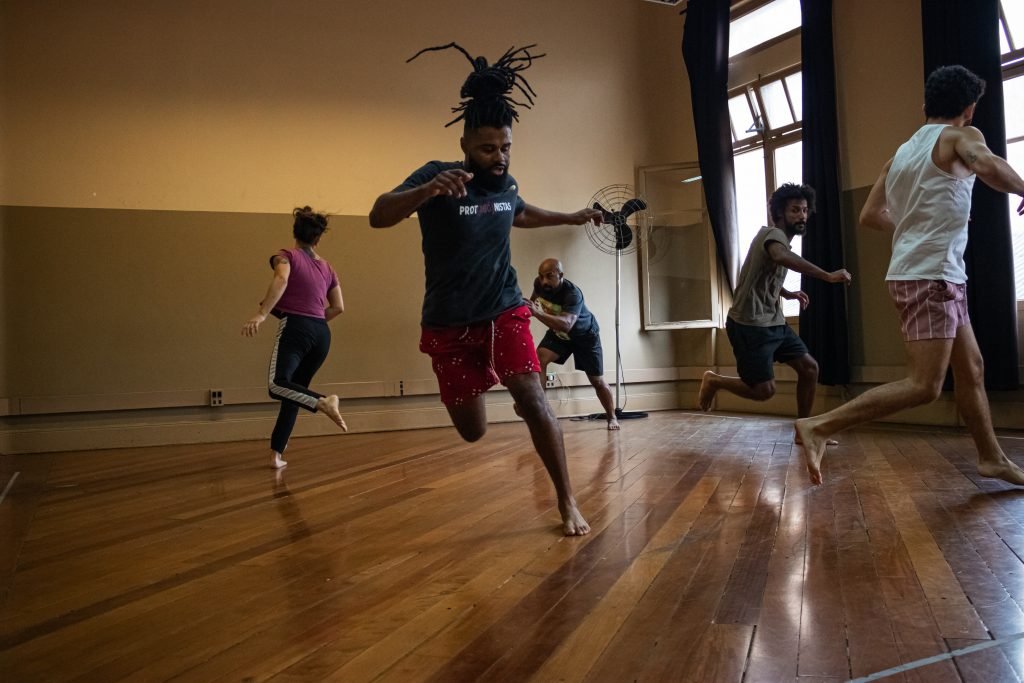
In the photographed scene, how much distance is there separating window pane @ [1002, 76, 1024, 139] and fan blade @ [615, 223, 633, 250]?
3.02m

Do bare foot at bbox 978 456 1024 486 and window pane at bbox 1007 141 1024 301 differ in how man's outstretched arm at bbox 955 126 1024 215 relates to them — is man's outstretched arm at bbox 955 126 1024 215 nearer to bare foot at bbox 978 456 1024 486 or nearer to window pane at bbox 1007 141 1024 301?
bare foot at bbox 978 456 1024 486

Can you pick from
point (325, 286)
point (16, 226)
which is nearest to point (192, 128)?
point (16, 226)

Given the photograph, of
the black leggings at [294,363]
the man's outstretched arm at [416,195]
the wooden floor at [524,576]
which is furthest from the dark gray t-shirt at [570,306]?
the man's outstretched arm at [416,195]

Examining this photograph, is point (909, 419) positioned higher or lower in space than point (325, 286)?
lower

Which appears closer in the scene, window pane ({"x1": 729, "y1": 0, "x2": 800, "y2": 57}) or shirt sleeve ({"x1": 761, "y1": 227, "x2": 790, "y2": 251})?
shirt sleeve ({"x1": 761, "y1": 227, "x2": 790, "y2": 251})

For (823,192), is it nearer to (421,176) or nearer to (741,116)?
(741,116)

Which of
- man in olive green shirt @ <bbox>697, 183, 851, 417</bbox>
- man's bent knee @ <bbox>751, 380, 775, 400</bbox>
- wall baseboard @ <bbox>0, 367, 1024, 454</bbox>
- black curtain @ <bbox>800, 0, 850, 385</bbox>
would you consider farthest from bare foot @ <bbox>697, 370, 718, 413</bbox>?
wall baseboard @ <bbox>0, 367, 1024, 454</bbox>

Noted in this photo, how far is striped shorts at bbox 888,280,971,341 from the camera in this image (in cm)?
280

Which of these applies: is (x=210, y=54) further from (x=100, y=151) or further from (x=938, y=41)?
(x=938, y=41)

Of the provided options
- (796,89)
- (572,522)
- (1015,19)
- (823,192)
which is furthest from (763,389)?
(796,89)

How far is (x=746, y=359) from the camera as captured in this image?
4.48m

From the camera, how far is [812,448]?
2.89 metres

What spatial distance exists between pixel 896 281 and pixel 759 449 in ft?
5.46

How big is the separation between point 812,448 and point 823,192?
3.66 metres
